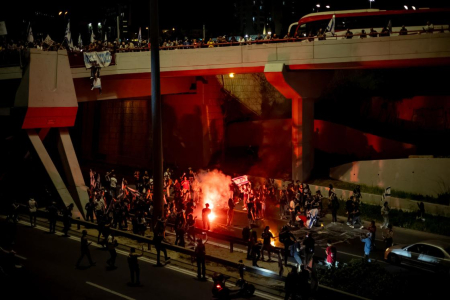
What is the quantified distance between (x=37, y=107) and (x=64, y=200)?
459cm

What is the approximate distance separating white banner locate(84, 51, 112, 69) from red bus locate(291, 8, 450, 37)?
10.9 metres

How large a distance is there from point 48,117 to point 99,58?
505 cm

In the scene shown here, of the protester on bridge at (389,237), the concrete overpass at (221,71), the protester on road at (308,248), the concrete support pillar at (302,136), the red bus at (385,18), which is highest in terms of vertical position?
the red bus at (385,18)

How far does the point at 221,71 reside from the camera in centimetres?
2620

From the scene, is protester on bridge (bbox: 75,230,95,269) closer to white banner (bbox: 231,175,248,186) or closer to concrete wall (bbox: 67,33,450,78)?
white banner (bbox: 231,175,248,186)

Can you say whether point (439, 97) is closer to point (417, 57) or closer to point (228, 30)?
point (417, 57)

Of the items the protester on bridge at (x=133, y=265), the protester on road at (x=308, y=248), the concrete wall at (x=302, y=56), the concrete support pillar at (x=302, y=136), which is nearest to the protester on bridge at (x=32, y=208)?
the protester on bridge at (x=133, y=265)

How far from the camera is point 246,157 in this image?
3294cm

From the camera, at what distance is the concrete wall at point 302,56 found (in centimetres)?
2098

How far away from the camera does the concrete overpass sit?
21.1 metres

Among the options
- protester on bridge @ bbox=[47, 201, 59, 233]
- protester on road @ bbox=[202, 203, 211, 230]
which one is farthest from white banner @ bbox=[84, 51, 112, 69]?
protester on road @ bbox=[202, 203, 211, 230]

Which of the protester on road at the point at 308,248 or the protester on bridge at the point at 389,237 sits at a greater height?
the protester on road at the point at 308,248

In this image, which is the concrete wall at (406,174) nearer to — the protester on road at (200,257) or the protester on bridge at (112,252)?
the protester on road at (200,257)

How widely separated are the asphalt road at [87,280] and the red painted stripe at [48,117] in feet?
24.3
